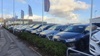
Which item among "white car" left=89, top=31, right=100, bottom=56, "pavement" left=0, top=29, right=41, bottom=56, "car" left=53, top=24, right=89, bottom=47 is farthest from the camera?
"pavement" left=0, top=29, right=41, bottom=56

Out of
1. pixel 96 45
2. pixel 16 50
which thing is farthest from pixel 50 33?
pixel 96 45

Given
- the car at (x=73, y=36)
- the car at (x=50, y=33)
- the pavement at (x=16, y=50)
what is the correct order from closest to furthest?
the car at (x=73, y=36) < the pavement at (x=16, y=50) < the car at (x=50, y=33)

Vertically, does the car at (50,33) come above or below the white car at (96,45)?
below

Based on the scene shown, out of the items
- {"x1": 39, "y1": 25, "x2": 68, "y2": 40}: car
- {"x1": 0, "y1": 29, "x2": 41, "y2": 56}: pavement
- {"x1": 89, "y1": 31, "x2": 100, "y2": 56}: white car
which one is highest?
{"x1": 89, "y1": 31, "x2": 100, "y2": 56}: white car

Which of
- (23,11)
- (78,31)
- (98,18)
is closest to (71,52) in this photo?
(98,18)

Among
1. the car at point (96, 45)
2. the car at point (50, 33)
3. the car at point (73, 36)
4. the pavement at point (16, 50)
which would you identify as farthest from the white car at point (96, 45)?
the car at point (50, 33)

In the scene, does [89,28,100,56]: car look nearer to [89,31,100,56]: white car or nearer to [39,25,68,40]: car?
[89,31,100,56]: white car

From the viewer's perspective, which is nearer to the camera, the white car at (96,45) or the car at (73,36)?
the white car at (96,45)

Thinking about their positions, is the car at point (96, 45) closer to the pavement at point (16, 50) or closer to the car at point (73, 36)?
the car at point (73, 36)

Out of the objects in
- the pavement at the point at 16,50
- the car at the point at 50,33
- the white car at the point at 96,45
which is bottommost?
the pavement at the point at 16,50

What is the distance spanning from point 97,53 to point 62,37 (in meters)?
6.87

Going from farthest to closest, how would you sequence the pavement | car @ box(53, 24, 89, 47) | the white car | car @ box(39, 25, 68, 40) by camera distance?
1. car @ box(39, 25, 68, 40)
2. the pavement
3. car @ box(53, 24, 89, 47)
4. the white car

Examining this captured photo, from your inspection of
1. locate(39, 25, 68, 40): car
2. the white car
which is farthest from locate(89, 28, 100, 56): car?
locate(39, 25, 68, 40): car

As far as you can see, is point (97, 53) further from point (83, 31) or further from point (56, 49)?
point (83, 31)
